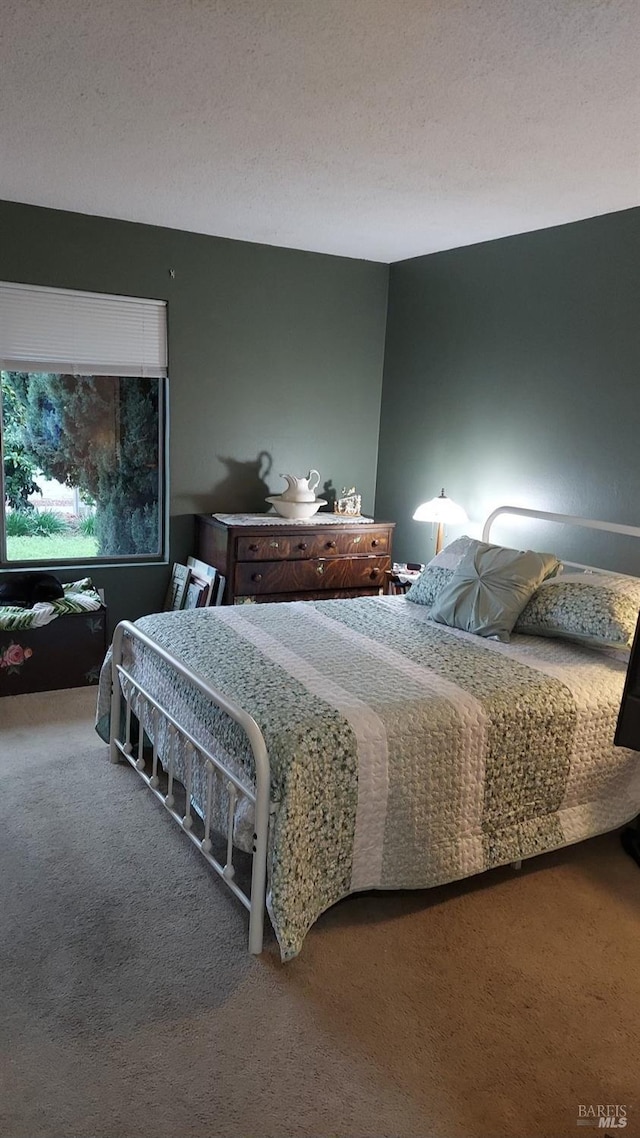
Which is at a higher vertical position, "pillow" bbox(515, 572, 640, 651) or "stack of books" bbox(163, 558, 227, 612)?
"pillow" bbox(515, 572, 640, 651)

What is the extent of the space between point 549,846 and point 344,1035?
38.6 inches

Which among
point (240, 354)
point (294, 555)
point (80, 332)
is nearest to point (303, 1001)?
point (294, 555)

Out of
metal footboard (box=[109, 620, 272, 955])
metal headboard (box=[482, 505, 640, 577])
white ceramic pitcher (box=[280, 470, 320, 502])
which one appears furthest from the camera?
white ceramic pitcher (box=[280, 470, 320, 502])

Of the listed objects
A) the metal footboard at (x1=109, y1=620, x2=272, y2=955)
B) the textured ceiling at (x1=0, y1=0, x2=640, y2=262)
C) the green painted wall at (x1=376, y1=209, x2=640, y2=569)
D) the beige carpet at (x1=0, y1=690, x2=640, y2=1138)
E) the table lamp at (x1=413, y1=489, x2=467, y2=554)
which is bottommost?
the beige carpet at (x1=0, y1=690, x2=640, y2=1138)

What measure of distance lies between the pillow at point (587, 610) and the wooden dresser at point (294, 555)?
1.51m

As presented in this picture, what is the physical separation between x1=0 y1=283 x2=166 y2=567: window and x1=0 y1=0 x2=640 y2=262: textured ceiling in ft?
1.93

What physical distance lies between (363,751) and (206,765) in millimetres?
552

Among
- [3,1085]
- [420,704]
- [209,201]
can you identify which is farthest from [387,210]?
[3,1085]

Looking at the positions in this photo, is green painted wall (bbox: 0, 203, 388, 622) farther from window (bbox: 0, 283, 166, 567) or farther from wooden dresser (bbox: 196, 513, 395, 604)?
wooden dresser (bbox: 196, 513, 395, 604)

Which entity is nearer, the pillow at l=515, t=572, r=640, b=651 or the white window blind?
the pillow at l=515, t=572, r=640, b=651

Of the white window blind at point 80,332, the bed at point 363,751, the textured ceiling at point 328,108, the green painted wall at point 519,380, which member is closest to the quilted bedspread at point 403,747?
the bed at point 363,751

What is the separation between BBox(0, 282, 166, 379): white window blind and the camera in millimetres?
4117

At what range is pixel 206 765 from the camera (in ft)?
8.36

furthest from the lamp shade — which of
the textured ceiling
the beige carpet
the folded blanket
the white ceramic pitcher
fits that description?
the beige carpet
